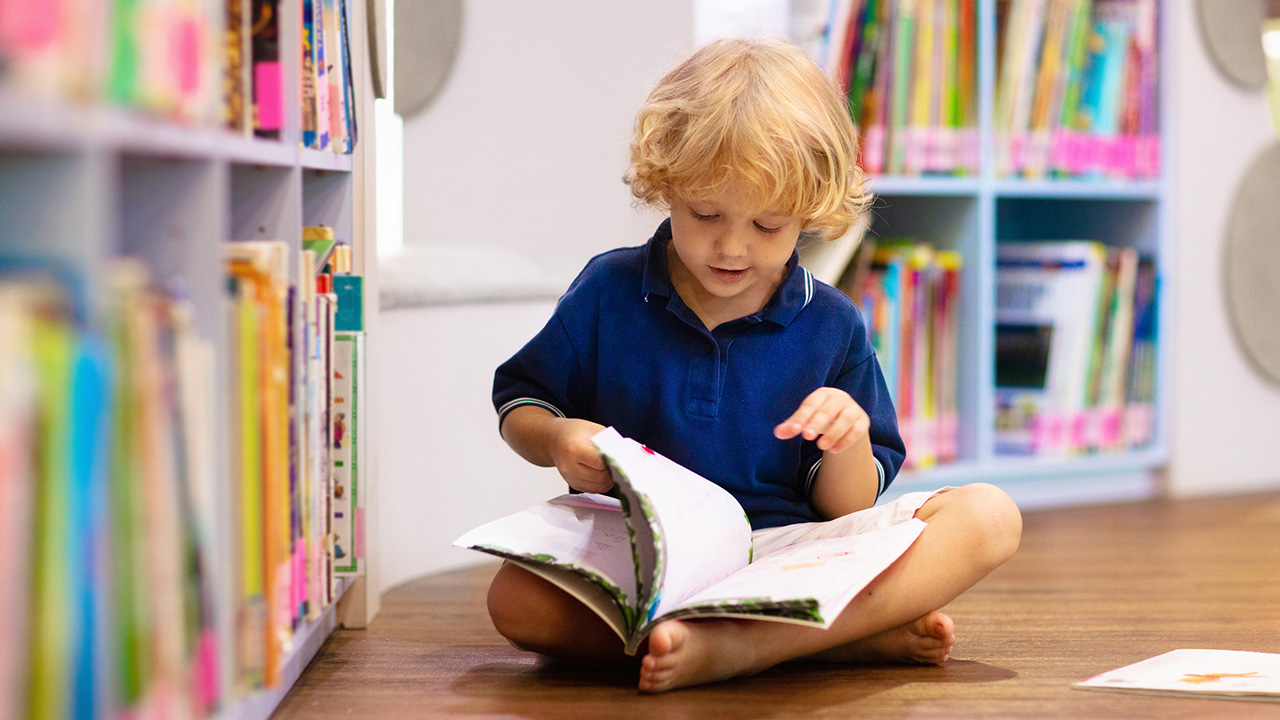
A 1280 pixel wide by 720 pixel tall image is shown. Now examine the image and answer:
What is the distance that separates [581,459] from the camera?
2.95ft

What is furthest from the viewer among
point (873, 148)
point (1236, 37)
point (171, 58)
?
point (1236, 37)

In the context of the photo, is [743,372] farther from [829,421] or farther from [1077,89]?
[1077,89]

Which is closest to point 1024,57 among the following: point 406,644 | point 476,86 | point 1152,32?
point 1152,32

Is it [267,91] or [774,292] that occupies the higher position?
[267,91]

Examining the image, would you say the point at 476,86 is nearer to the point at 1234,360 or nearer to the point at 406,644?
the point at 406,644

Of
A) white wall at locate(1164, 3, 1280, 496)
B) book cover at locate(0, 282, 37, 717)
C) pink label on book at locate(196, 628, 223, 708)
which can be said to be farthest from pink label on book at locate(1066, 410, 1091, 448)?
book cover at locate(0, 282, 37, 717)

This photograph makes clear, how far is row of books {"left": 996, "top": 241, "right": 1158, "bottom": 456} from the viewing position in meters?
1.84

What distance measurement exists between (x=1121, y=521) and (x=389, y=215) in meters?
1.09

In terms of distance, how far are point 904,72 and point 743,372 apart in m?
0.88

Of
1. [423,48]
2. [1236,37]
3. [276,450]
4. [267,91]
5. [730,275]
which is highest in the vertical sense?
[1236,37]

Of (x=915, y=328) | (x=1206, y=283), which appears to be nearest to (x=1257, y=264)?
(x=1206, y=283)

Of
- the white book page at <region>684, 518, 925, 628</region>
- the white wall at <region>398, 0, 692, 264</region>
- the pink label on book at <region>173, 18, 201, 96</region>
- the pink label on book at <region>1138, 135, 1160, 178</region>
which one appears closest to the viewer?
the pink label on book at <region>173, 18, 201, 96</region>

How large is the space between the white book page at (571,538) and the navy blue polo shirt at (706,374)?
0.26 feet

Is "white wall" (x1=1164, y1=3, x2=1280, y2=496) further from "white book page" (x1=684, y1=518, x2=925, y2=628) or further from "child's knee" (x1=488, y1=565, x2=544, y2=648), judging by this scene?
"child's knee" (x1=488, y1=565, x2=544, y2=648)
